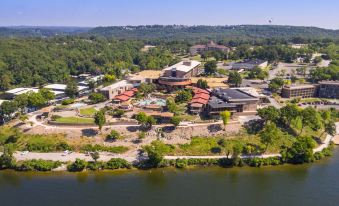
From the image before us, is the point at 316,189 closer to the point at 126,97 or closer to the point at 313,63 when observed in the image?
the point at 126,97

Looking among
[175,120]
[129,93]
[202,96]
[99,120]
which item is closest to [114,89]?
[129,93]

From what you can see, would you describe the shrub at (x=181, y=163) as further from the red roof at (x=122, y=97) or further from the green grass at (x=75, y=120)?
the red roof at (x=122, y=97)

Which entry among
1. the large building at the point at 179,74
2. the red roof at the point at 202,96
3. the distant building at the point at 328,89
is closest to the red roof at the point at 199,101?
the red roof at the point at 202,96

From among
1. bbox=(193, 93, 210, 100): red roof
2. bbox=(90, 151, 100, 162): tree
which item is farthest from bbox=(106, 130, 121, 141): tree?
bbox=(193, 93, 210, 100): red roof

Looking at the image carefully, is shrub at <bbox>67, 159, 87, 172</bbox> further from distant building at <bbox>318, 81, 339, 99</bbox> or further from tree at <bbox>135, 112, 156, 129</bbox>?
distant building at <bbox>318, 81, 339, 99</bbox>

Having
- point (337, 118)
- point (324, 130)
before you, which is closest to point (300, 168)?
point (324, 130)
